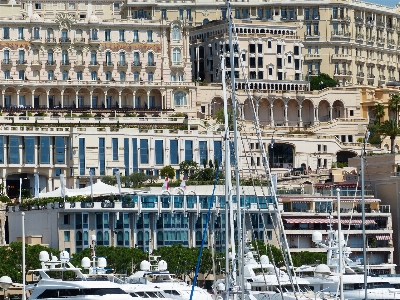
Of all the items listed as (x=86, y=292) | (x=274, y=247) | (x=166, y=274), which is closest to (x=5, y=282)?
(x=86, y=292)

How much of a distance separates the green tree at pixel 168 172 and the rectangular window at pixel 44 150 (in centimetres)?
1122

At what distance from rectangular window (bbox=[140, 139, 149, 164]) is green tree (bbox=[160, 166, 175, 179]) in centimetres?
233

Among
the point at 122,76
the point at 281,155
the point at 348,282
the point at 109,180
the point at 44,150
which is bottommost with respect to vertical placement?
the point at 348,282

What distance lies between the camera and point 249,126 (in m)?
193

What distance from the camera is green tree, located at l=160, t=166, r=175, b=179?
17134 cm

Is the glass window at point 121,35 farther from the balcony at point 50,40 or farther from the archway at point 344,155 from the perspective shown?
the archway at point 344,155

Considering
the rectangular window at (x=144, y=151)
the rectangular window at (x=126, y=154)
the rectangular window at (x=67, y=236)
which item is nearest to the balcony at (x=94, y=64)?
the rectangular window at (x=144, y=151)

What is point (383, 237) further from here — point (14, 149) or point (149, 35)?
point (149, 35)

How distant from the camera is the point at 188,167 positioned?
174m

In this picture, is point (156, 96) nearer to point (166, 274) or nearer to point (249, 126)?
point (249, 126)

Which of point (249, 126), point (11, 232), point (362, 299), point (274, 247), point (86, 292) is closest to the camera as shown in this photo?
point (86, 292)

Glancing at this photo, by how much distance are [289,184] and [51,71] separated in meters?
33.6

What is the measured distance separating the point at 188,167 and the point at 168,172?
2.82 meters

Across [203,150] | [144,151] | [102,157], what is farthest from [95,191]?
[203,150]
